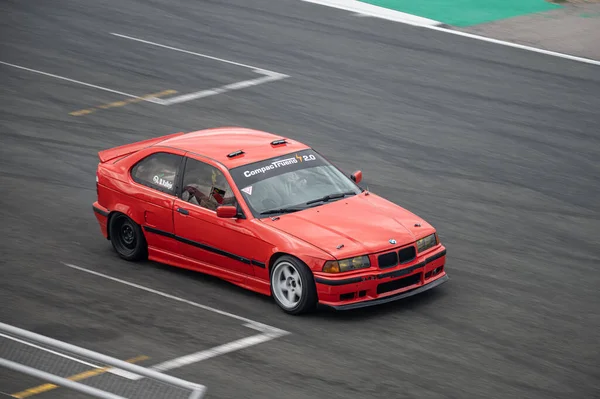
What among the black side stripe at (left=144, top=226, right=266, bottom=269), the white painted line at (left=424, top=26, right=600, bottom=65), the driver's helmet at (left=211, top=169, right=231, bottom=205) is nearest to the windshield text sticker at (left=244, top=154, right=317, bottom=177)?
the driver's helmet at (left=211, top=169, right=231, bottom=205)

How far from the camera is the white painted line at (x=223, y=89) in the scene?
19141 mm

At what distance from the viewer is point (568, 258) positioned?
495 inches

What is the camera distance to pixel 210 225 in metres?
11.4

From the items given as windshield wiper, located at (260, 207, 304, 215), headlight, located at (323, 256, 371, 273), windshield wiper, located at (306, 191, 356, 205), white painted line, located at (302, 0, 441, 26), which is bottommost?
headlight, located at (323, 256, 371, 273)

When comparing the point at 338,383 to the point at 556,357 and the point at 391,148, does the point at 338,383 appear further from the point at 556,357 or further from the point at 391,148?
the point at 391,148

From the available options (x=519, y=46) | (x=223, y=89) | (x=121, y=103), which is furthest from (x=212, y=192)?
(x=519, y=46)

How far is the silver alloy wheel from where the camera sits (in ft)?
34.8

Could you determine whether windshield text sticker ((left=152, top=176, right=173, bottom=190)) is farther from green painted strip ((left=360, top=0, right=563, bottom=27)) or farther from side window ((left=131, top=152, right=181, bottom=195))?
green painted strip ((left=360, top=0, right=563, bottom=27))

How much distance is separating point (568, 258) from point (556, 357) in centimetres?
307

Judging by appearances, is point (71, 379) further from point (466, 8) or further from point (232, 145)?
point (466, 8)

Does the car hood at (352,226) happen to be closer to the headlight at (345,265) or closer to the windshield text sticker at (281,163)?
the headlight at (345,265)

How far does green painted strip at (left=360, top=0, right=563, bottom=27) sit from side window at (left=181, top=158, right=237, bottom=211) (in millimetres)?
13695

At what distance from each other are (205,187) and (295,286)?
67.2 inches

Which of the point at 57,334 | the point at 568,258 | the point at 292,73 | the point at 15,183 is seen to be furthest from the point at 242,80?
the point at 57,334
